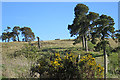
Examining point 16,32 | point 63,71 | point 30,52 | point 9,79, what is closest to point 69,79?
point 63,71

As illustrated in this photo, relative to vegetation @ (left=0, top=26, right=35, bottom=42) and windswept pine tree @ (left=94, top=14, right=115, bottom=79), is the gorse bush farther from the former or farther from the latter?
vegetation @ (left=0, top=26, right=35, bottom=42)

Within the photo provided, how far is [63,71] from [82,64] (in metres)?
0.97

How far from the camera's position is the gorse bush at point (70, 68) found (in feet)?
26.6

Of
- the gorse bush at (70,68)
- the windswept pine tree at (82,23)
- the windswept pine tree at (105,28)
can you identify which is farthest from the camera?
the windswept pine tree at (82,23)

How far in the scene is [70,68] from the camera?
8234mm

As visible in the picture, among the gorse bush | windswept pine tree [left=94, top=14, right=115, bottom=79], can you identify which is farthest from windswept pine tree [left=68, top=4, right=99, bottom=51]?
the gorse bush

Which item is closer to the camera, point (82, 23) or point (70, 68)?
point (70, 68)

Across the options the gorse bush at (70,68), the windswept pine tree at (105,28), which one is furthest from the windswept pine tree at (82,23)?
the gorse bush at (70,68)

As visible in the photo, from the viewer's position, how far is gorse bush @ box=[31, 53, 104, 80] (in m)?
8.11

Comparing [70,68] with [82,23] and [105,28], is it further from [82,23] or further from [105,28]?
[82,23]

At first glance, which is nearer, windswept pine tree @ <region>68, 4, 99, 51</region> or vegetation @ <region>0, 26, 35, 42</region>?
windswept pine tree @ <region>68, 4, 99, 51</region>

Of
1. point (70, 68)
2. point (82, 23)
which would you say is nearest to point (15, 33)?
point (82, 23)

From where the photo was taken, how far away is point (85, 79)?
817 cm

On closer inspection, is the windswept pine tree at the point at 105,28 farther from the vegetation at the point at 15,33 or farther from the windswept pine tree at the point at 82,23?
the vegetation at the point at 15,33
